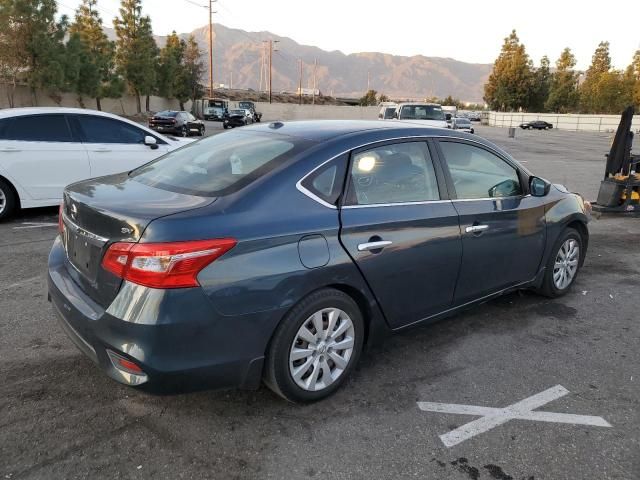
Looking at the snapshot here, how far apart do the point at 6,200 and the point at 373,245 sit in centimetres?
604

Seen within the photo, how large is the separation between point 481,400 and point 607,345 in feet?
4.78

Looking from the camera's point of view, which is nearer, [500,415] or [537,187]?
[500,415]

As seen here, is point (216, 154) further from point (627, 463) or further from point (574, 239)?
point (574, 239)

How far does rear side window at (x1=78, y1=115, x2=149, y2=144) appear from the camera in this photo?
7.68m

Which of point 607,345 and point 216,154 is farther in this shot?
point 607,345

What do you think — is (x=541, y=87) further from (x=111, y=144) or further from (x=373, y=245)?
(x=373, y=245)

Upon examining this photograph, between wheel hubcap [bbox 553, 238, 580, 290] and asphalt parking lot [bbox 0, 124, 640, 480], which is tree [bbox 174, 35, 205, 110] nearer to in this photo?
wheel hubcap [bbox 553, 238, 580, 290]

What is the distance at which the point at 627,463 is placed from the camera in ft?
9.03

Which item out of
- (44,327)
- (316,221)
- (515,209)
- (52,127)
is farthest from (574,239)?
(52,127)

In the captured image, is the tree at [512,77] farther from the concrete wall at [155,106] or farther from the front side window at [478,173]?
the front side window at [478,173]

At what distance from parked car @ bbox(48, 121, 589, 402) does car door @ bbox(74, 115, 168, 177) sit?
428 cm

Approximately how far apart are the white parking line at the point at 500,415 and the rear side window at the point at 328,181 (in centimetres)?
136

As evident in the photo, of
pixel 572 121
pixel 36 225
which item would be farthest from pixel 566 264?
pixel 572 121

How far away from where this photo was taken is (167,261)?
254cm
